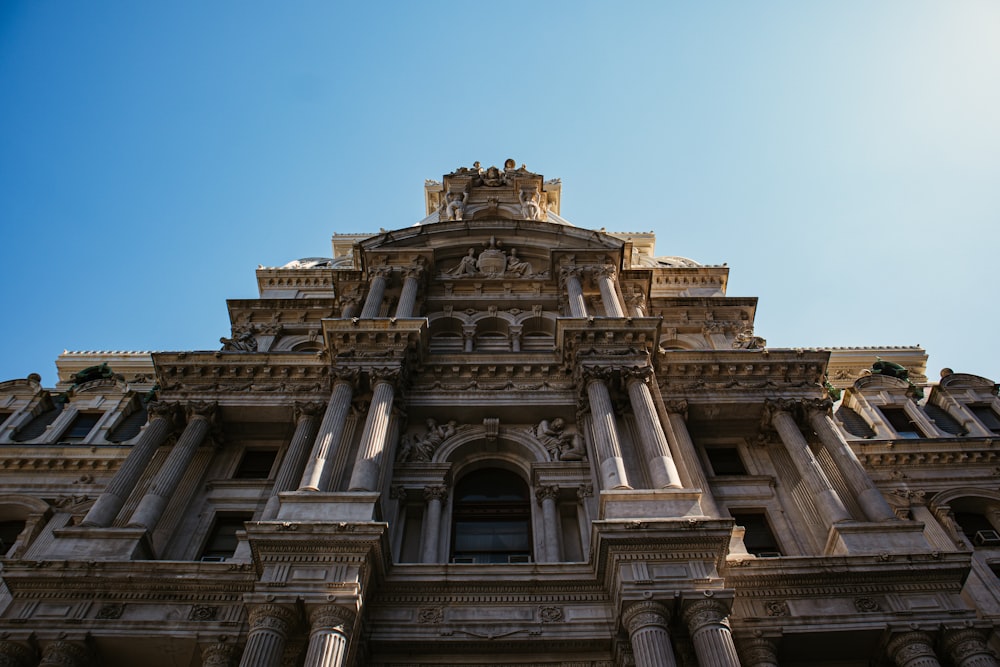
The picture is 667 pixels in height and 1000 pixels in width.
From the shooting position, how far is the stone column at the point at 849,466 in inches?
753

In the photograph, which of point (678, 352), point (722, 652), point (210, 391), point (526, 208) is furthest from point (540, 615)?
point (526, 208)

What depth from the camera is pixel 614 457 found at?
1875cm

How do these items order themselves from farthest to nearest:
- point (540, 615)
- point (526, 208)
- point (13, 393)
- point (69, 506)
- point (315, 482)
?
point (526, 208), point (13, 393), point (69, 506), point (315, 482), point (540, 615)

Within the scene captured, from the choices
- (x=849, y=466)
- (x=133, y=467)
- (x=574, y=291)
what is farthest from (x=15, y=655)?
(x=849, y=466)

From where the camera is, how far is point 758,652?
15805 mm

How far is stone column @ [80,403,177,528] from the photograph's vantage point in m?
19.2

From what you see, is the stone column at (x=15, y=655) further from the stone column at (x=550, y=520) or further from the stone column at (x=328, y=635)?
the stone column at (x=550, y=520)

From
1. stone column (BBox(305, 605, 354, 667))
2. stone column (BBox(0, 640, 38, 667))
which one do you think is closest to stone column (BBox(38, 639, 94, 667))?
stone column (BBox(0, 640, 38, 667))

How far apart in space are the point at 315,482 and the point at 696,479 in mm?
9548

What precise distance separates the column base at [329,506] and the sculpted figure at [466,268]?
45.5ft

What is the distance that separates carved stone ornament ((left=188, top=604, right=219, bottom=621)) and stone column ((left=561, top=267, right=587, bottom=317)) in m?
13.8

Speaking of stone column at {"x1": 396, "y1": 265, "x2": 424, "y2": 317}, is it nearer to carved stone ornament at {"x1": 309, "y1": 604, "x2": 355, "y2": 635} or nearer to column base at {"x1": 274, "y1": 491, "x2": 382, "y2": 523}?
column base at {"x1": 274, "y1": 491, "x2": 382, "y2": 523}

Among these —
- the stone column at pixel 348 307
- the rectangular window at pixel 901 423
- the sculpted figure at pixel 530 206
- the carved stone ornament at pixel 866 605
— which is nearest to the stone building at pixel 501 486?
the carved stone ornament at pixel 866 605

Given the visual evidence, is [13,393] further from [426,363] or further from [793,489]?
[793,489]
